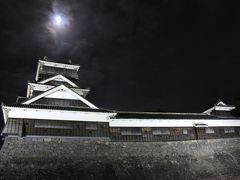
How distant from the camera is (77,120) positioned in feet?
49.6

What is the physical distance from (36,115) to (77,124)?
291 centimetres

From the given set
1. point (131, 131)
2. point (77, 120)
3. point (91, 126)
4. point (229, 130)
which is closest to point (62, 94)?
point (77, 120)

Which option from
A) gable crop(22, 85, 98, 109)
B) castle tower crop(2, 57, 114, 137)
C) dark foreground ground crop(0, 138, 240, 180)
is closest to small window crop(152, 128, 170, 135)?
dark foreground ground crop(0, 138, 240, 180)

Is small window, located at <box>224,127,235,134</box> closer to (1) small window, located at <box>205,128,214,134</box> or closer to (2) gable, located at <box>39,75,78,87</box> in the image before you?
(1) small window, located at <box>205,128,214,134</box>

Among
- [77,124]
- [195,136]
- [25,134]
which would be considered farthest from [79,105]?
[195,136]

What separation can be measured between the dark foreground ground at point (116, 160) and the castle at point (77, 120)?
2.17ft

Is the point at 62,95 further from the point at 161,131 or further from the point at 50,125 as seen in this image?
the point at 161,131

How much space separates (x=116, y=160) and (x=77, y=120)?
4.08 metres

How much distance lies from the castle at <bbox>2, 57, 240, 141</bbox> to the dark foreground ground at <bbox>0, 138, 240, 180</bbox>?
66 centimetres

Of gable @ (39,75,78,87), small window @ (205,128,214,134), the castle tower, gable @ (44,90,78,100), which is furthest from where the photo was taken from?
small window @ (205,128,214,134)

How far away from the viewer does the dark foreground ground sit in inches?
479

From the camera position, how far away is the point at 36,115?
14062 mm

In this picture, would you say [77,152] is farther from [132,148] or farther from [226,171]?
[226,171]

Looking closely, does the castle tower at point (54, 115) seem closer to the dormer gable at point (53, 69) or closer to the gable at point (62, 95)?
the gable at point (62, 95)
